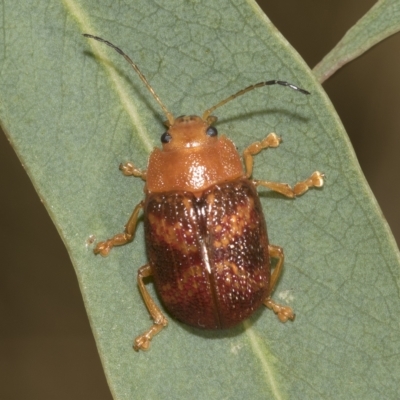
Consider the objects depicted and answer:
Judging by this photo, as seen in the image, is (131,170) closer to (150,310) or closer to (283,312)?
(150,310)

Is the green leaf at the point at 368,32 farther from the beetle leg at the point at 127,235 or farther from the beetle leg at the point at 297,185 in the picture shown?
the beetle leg at the point at 127,235

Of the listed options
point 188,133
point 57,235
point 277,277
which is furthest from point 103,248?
point 57,235

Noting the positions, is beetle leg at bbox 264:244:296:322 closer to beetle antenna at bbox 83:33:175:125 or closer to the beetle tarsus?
the beetle tarsus

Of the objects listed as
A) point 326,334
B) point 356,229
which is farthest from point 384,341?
point 356,229

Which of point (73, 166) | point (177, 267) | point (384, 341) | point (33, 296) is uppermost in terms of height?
point (73, 166)

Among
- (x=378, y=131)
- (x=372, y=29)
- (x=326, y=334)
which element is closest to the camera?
(x=372, y=29)

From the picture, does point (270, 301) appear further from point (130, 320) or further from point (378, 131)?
point (378, 131)
